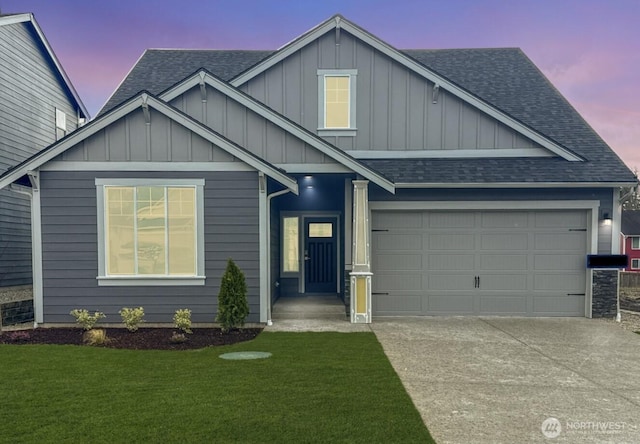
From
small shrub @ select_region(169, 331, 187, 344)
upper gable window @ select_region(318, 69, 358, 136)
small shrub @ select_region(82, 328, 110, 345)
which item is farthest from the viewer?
upper gable window @ select_region(318, 69, 358, 136)

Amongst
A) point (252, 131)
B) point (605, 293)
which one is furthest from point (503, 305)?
point (252, 131)

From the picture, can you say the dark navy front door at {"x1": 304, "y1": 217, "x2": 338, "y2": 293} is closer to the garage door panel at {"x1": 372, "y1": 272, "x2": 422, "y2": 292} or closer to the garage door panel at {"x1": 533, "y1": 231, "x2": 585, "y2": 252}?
the garage door panel at {"x1": 372, "y1": 272, "x2": 422, "y2": 292}

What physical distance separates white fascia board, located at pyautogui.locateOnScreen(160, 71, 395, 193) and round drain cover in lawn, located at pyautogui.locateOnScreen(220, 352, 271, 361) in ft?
13.4

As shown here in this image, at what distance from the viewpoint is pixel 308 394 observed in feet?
14.9

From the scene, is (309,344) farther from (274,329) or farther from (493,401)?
(493,401)

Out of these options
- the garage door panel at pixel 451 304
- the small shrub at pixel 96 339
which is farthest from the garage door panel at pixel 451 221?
the small shrub at pixel 96 339

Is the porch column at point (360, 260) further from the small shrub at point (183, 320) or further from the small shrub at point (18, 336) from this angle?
the small shrub at point (18, 336)

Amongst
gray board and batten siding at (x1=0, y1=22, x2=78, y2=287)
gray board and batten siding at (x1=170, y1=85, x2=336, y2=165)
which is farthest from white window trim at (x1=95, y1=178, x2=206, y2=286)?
gray board and batten siding at (x1=0, y1=22, x2=78, y2=287)

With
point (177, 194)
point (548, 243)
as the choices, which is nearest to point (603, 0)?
point (548, 243)

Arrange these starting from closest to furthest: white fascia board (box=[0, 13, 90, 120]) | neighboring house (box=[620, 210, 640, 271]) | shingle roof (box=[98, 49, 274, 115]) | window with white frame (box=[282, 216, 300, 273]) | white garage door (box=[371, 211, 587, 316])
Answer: white garage door (box=[371, 211, 587, 316]) < window with white frame (box=[282, 216, 300, 273]) < shingle roof (box=[98, 49, 274, 115]) < white fascia board (box=[0, 13, 90, 120]) < neighboring house (box=[620, 210, 640, 271])

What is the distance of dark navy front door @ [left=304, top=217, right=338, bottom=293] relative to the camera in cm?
1193

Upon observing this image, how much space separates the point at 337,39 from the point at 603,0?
14516 millimetres

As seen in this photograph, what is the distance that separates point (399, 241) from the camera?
31.6 feet

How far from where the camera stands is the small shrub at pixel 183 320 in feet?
25.0
